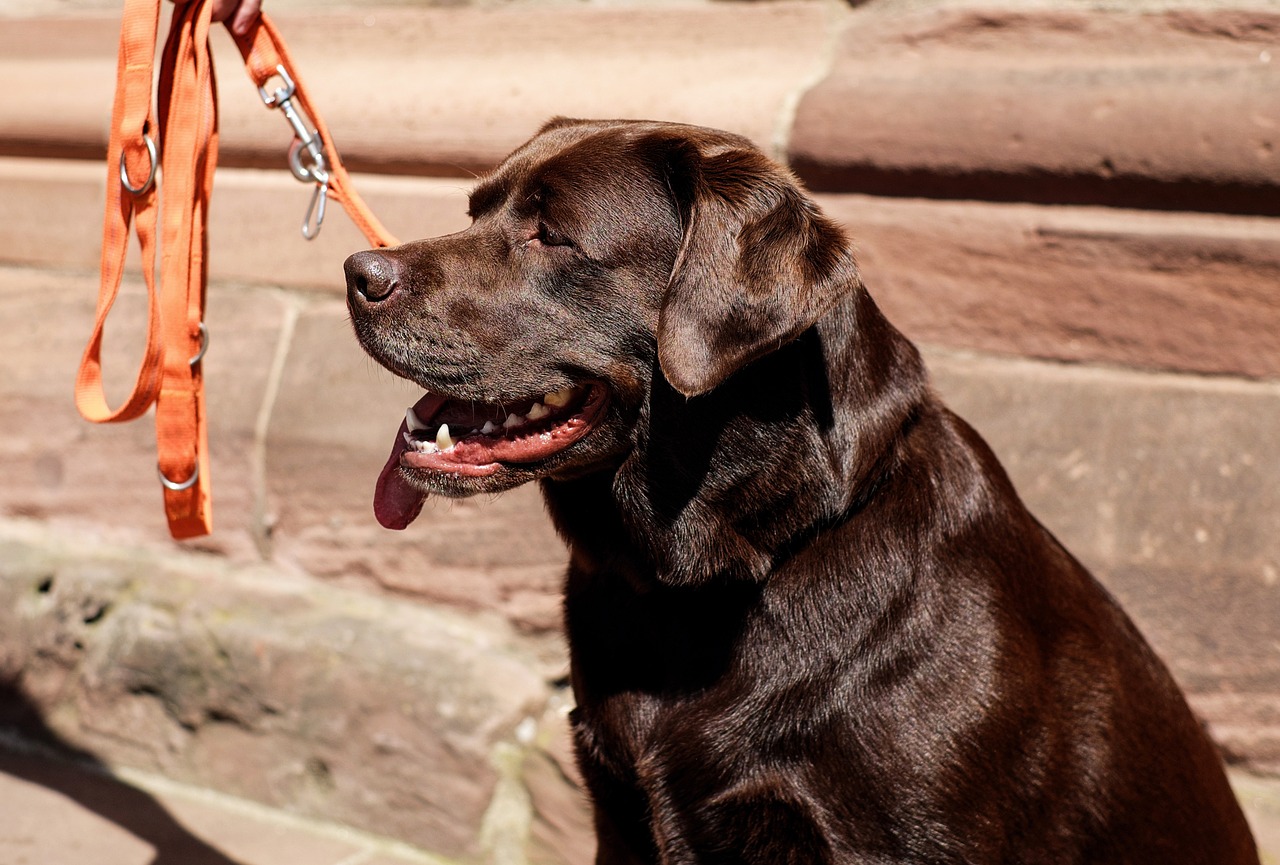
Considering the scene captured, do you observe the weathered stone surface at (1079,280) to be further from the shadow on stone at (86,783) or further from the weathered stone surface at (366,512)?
the shadow on stone at (86,783)

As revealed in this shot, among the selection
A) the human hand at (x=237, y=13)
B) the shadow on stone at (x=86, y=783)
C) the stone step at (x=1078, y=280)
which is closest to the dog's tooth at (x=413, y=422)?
the human hand at (x=237, y=13)

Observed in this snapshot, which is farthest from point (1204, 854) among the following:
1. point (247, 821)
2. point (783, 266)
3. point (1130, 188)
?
point (247, 821)

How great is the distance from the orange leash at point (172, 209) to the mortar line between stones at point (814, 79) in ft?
4.04

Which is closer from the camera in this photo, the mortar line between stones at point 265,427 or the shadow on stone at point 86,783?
the shadow on stone at point 86,783

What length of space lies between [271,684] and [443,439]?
1.49 metres

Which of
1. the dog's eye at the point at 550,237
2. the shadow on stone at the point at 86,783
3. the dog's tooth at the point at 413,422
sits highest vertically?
the dog's eye at the point at 550,237

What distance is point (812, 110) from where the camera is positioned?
3289 mm

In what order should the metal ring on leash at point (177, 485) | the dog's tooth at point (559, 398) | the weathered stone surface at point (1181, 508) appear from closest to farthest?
the dog's tooth at point (559, 398), the metal ring on leash at point (177, 485), the weathered stone surface at point (1181, 508)

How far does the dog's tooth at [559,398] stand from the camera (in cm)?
226

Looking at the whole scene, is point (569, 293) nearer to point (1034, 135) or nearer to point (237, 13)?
point (237, 13)

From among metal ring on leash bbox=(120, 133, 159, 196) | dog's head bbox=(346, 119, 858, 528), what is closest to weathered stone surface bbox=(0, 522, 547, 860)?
dog's head bbox=(346, 119, 858, 528)

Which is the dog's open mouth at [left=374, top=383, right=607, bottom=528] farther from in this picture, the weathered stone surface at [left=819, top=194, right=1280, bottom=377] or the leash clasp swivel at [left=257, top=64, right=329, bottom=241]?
the weathered stone surface at [left=819, top=194, right=1280, bottom=377]

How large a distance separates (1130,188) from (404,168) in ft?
6.63

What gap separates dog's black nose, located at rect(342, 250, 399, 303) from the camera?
2.20 m
